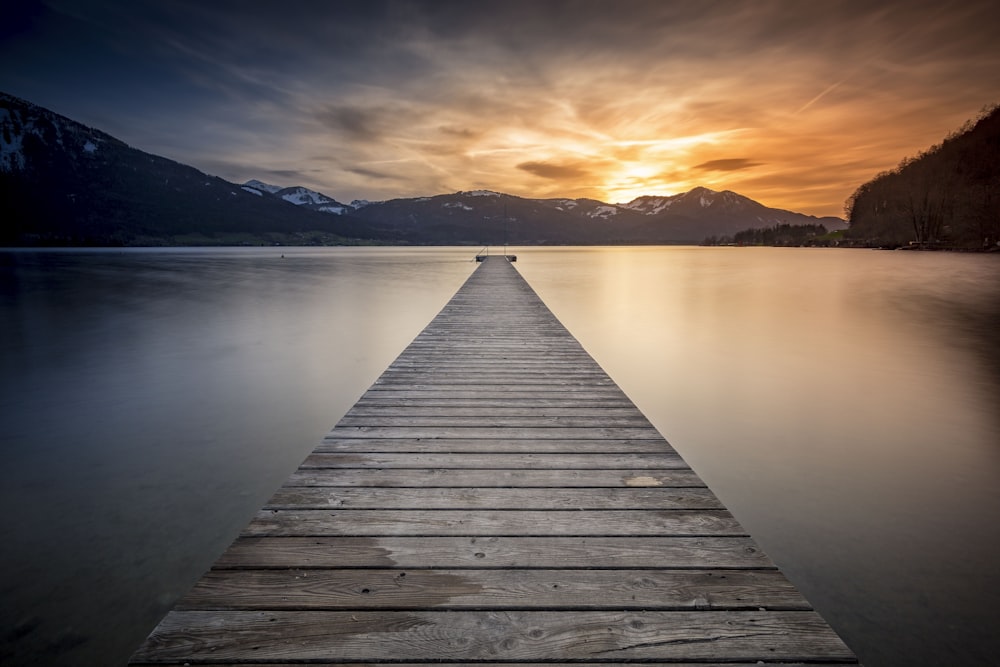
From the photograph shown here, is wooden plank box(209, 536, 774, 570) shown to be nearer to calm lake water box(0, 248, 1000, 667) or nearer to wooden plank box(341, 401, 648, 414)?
calm lake water box(0, 248, 1000, 667)

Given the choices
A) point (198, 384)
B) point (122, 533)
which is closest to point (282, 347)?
point (198, 384)

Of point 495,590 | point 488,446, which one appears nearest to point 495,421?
point 488,446

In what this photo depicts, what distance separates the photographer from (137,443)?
553cm

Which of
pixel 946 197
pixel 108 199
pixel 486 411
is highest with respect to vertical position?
pixel 108 199

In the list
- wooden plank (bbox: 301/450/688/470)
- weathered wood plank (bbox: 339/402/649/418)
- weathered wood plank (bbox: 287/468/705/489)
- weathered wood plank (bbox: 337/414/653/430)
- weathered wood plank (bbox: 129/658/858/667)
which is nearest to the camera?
weathered wood plank (bbox: 129/658/858/667)

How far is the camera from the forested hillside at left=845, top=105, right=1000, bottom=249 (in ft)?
162

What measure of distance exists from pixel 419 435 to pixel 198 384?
6334 mm

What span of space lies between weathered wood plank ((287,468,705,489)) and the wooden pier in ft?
0.05

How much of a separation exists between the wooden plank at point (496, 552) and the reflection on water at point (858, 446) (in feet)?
4.23

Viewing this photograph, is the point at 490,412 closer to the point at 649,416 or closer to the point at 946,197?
→ the point at 649,416

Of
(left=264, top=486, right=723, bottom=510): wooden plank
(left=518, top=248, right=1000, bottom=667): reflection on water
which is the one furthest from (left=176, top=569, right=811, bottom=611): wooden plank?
(left=518, top=248, right=1000, bottom=667): reflection on water

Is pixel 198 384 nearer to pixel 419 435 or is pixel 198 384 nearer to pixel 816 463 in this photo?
pixel 419 435

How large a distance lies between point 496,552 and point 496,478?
791 millimetres

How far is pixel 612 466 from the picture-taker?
3.20 metres
